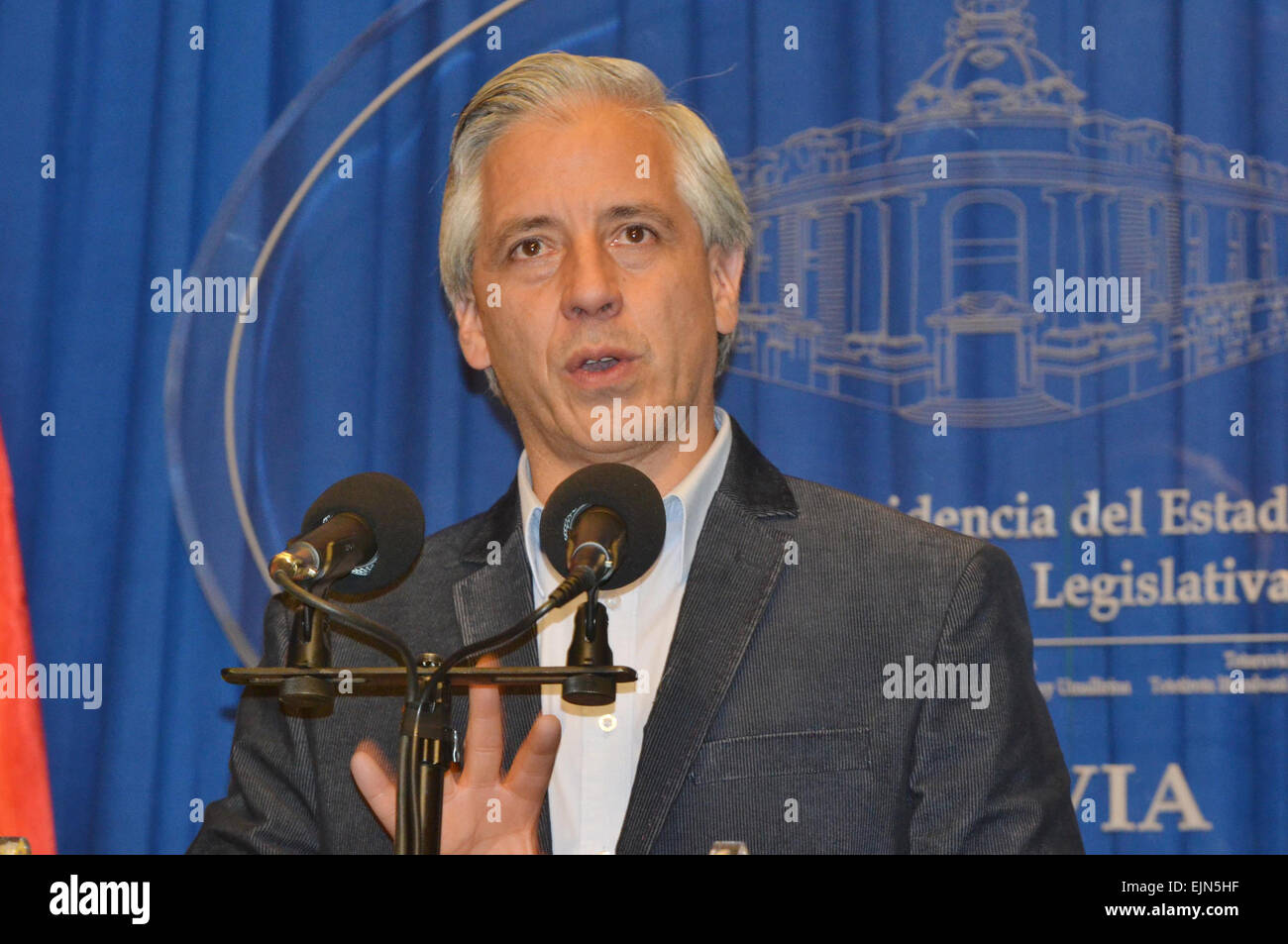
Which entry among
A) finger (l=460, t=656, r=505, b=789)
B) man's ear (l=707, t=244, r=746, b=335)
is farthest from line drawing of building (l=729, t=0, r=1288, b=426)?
finger (l=460, t=656, r=505, b=789)

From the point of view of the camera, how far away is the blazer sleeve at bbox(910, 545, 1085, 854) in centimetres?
186

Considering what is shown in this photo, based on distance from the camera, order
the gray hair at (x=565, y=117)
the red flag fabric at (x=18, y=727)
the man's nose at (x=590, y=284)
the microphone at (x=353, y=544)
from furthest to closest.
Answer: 1. the red flag fabric at (x=18, y=727)
2. the gray hair at (x=565, y=117)
3. the man's nose at (x=590, y=284)
4. the microphone at (x=353, y=544)

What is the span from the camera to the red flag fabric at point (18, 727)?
2881 millimetres

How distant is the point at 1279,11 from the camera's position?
277 cm

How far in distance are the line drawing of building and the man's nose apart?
68 cm

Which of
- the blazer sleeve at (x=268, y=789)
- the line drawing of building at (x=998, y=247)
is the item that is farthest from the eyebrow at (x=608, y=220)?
the blazer sleeve at (x=268, y=789)

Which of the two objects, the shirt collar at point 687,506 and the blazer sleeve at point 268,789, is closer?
the blazer sleeve at point 268,789

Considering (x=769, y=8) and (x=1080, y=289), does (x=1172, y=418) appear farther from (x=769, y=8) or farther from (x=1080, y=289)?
(x=769, y=8)

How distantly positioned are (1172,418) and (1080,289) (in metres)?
0.31

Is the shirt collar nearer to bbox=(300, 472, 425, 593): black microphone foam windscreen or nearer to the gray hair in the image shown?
the gray hair

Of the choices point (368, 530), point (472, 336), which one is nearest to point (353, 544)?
point (368, 530)

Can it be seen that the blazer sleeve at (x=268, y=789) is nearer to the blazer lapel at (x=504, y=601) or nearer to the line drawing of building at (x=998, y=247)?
the blazer lapel at (x=504, y=601)

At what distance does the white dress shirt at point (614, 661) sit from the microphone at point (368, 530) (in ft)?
1.87

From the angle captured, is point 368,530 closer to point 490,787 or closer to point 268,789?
point 490,787
